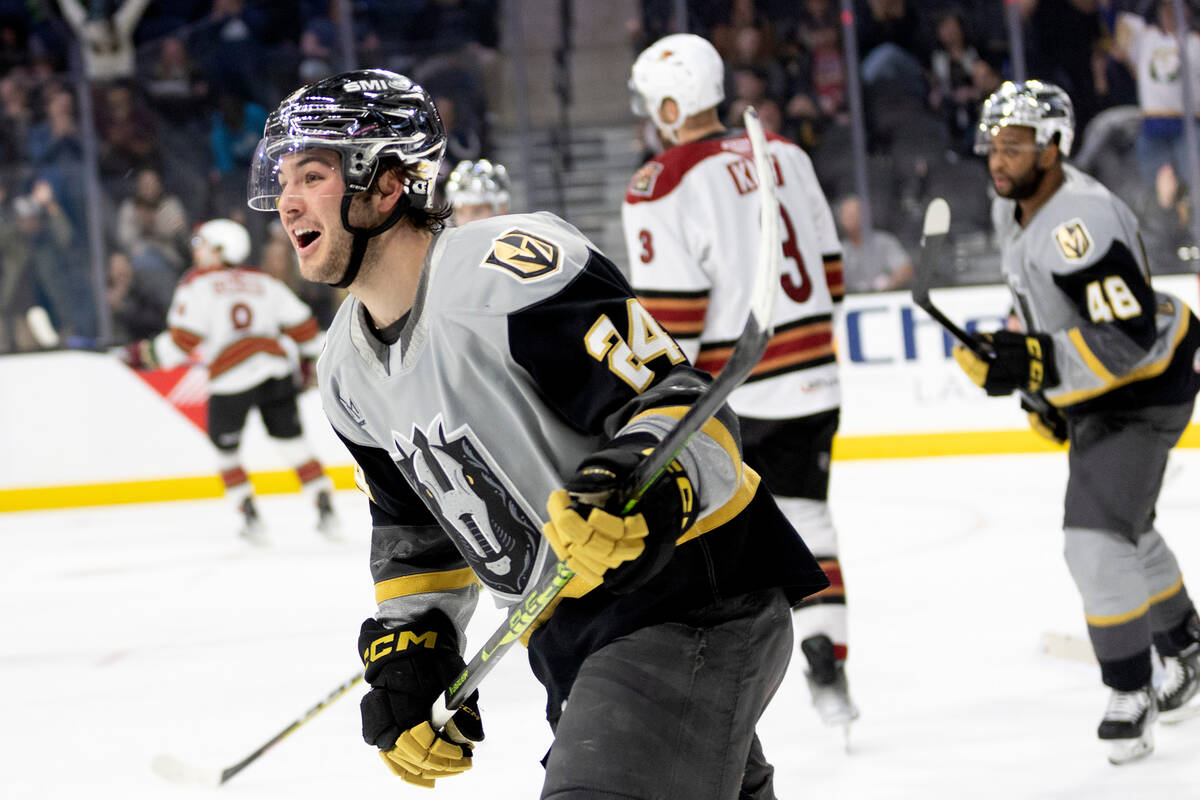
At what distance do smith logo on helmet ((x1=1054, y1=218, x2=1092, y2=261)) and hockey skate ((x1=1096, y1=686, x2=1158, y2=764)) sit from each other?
0.82 meters

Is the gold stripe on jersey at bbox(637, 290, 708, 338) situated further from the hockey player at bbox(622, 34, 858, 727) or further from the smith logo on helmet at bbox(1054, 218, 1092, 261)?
the smith logo on helmet at bbox(1054, 218, 1092, 261)

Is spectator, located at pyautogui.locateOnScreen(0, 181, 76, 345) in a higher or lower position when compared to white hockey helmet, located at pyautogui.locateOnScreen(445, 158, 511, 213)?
lower

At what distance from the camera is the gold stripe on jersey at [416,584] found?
5.76ft

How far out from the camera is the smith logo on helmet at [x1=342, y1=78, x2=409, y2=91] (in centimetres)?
157

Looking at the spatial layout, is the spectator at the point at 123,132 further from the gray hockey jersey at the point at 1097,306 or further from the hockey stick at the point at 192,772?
the gray hockey jersey at the point at 1097,306

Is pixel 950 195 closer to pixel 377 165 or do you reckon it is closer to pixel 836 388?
pixel 836 388

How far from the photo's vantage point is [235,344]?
20.7 ft

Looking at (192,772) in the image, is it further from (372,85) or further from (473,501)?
(372,85)

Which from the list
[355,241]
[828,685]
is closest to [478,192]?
[828,685]

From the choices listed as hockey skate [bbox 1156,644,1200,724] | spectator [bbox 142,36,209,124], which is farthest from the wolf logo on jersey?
spectator [bbox 142,36,209,124]

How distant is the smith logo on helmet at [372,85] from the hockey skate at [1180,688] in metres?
2.11

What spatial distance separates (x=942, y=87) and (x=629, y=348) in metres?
6.44

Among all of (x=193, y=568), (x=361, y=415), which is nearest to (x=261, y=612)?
(x=193, y=568)

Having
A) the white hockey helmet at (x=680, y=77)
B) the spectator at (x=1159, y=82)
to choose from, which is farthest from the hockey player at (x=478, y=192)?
the spectator at (x=1159, y=82)
